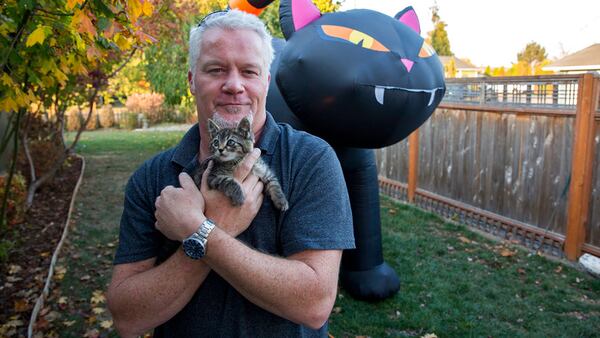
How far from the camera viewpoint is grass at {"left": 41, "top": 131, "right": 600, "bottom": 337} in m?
5.08

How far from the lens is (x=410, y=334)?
4.99 m

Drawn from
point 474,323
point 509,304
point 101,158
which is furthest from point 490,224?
point 101,158

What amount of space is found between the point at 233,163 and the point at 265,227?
305mm

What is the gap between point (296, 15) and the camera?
471cm

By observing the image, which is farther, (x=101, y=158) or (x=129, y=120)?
(x=129, y=120)

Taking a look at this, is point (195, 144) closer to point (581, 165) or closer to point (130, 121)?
point (581, 165)

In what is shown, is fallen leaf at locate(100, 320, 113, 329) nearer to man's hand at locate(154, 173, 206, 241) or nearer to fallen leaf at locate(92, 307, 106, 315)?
fallen leaf at locate(92, 307, 106, 315)

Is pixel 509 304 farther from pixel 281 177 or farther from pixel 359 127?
pixel 281 177

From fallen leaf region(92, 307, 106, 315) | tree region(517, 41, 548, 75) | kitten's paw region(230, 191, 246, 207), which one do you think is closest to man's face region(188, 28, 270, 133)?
kitten's paw region(230, 191, 246, 207)

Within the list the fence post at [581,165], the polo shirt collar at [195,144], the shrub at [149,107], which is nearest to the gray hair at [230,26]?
the polo shirt collar at [195,144]

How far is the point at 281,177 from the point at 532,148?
653 centimetres

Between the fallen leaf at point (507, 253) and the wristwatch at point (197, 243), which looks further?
the fallen leaf at point (507, 253)

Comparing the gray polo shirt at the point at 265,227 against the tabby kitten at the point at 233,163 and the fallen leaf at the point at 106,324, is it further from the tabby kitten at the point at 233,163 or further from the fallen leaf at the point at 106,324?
the fallen leaf at the point at 106,324

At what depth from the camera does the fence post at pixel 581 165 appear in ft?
20.9
